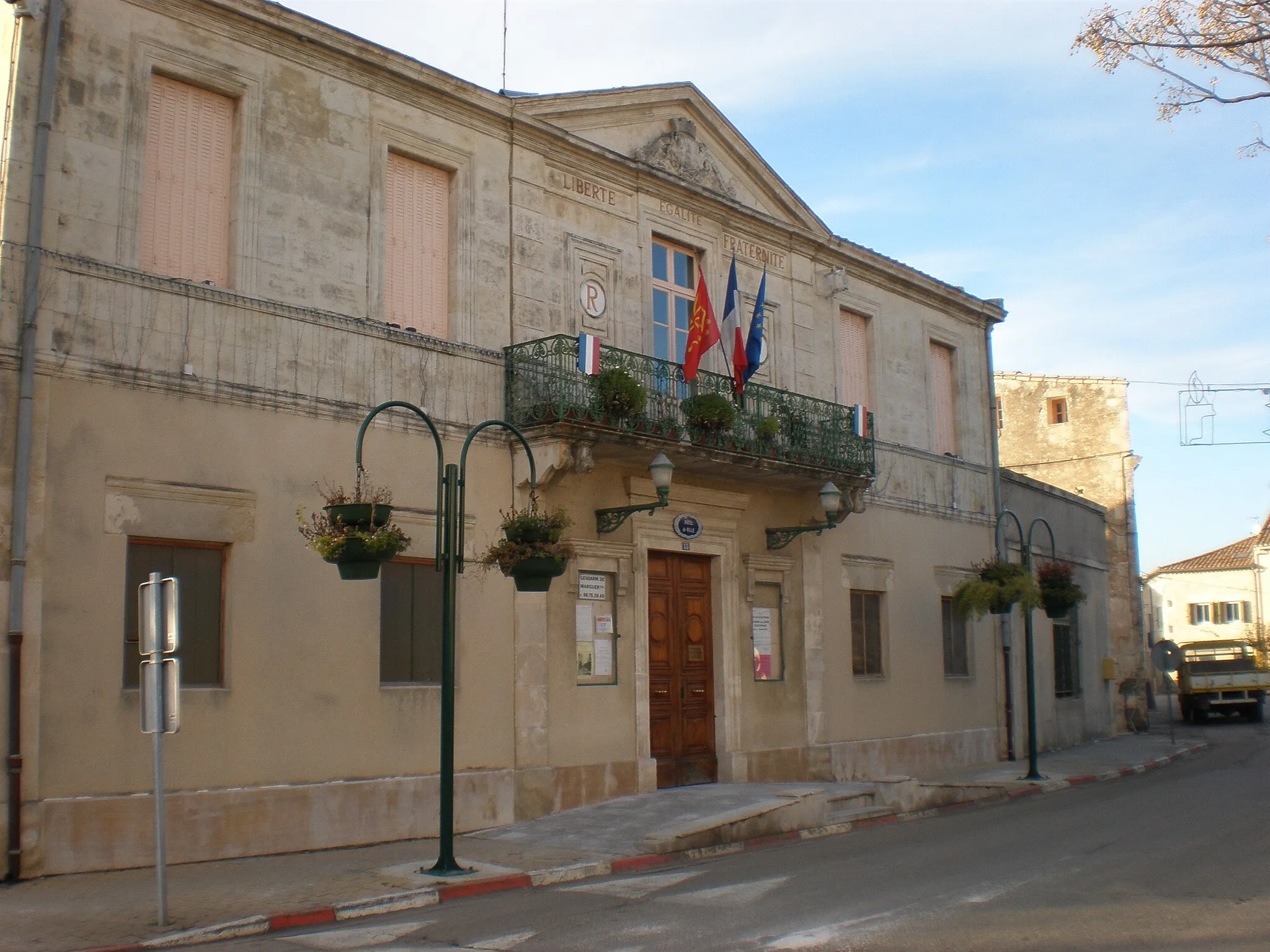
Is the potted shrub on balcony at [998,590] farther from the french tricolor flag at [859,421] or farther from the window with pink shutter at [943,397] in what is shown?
the window with pink shutter at [943,397]

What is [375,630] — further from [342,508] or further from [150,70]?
[150,70]

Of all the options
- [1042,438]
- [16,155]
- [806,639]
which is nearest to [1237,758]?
[806,639]

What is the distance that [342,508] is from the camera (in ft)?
33.7

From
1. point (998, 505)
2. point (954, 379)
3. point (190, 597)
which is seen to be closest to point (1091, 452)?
point (998, 505)

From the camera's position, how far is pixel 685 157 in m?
17.6

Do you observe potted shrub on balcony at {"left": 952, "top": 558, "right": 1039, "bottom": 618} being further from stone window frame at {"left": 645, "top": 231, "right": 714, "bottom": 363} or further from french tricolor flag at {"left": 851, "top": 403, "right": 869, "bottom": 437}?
stone window frame at {"left": 645, "top": 231, "right": 714, "bottom": 363}

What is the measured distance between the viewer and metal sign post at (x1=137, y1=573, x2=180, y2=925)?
8.30m

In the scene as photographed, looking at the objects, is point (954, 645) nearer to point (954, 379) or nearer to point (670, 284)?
point (954, 379)

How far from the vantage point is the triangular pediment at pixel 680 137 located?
1603 centimetres

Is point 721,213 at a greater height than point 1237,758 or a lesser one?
greater

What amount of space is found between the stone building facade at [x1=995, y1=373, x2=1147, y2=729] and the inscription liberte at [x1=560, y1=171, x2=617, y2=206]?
798 inches

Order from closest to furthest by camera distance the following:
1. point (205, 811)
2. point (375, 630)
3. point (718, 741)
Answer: point (205, 811) → point (375, 630) → point (718, 741)

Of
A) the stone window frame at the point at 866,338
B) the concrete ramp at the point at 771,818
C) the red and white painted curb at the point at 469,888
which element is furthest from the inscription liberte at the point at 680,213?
the red and white painted curb at the point at 469,888

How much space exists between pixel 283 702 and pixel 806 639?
8622 mm
